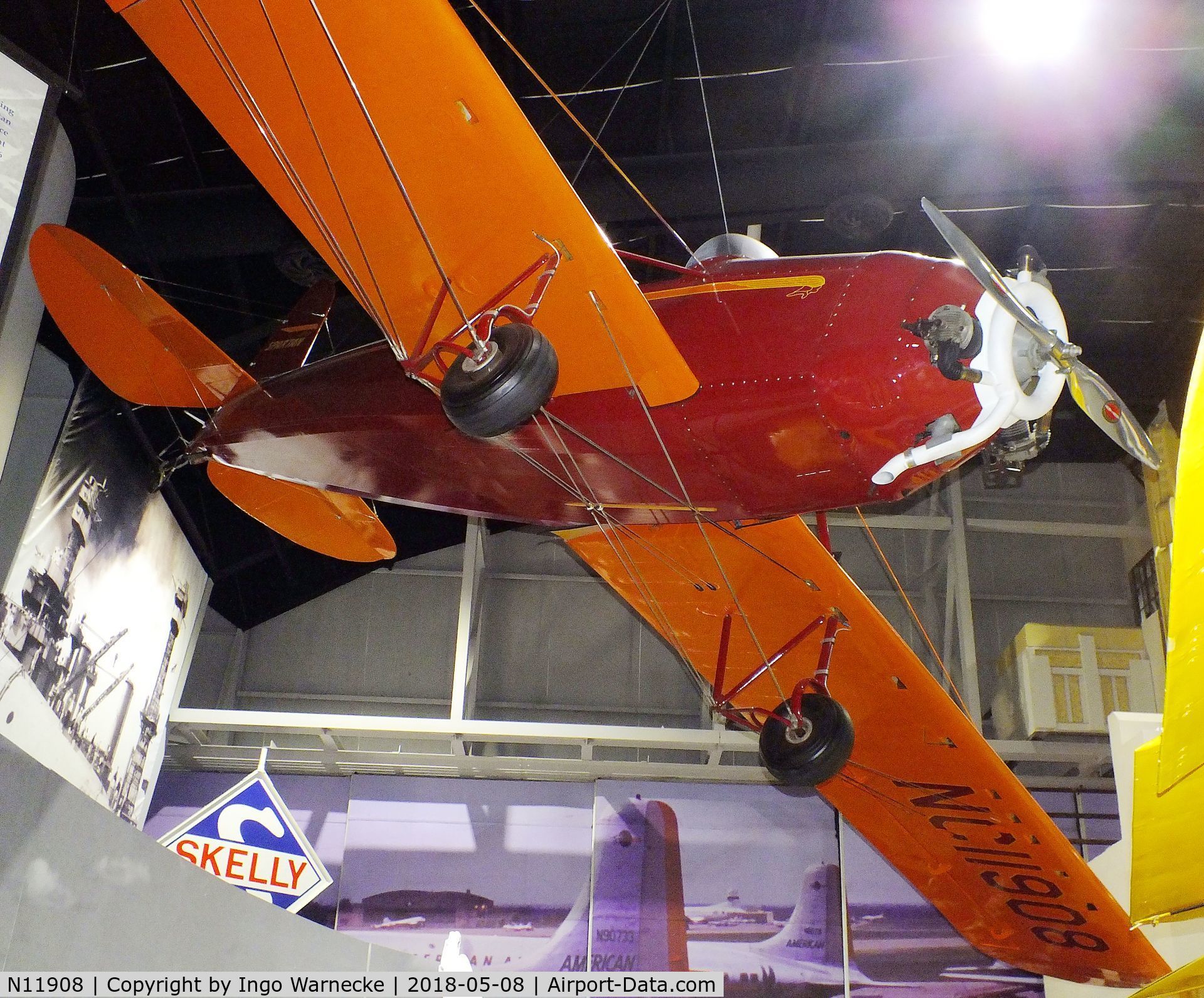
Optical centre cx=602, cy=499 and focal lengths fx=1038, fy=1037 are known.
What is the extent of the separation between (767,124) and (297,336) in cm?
465

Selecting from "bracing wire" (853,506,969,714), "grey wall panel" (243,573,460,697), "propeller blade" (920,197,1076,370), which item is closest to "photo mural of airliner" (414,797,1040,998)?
"bracing wire" (853,506,969,714)

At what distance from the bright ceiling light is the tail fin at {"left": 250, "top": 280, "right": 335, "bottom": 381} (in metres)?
5.32

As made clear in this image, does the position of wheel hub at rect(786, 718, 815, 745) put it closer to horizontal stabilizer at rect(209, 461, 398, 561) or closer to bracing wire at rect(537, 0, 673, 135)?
horizontal stabilizer at rect(209, 461, 398, 561)

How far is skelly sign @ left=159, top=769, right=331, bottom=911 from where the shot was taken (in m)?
4.18

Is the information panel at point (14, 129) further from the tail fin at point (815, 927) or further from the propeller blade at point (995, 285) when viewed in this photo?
the tail fin at point (815, 927)

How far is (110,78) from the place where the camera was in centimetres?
760

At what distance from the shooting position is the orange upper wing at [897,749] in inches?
243

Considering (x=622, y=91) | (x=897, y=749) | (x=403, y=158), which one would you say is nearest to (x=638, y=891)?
(x=897, y=749)

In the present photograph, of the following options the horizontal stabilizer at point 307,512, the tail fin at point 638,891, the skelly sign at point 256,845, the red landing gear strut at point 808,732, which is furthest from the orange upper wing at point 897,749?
the tail fin at point 638,891

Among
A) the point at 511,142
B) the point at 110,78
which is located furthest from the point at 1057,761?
the point at 110,78

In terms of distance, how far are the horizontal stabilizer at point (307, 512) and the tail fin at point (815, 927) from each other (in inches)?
305

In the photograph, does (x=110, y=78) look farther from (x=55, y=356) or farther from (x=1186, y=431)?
(x=1186, y=431)

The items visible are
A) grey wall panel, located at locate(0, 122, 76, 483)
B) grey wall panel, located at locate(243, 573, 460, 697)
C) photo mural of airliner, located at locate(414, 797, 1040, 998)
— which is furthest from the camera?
grey wall panel, located at locate(243, 573, 460, 697)

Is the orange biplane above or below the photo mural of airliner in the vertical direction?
above
